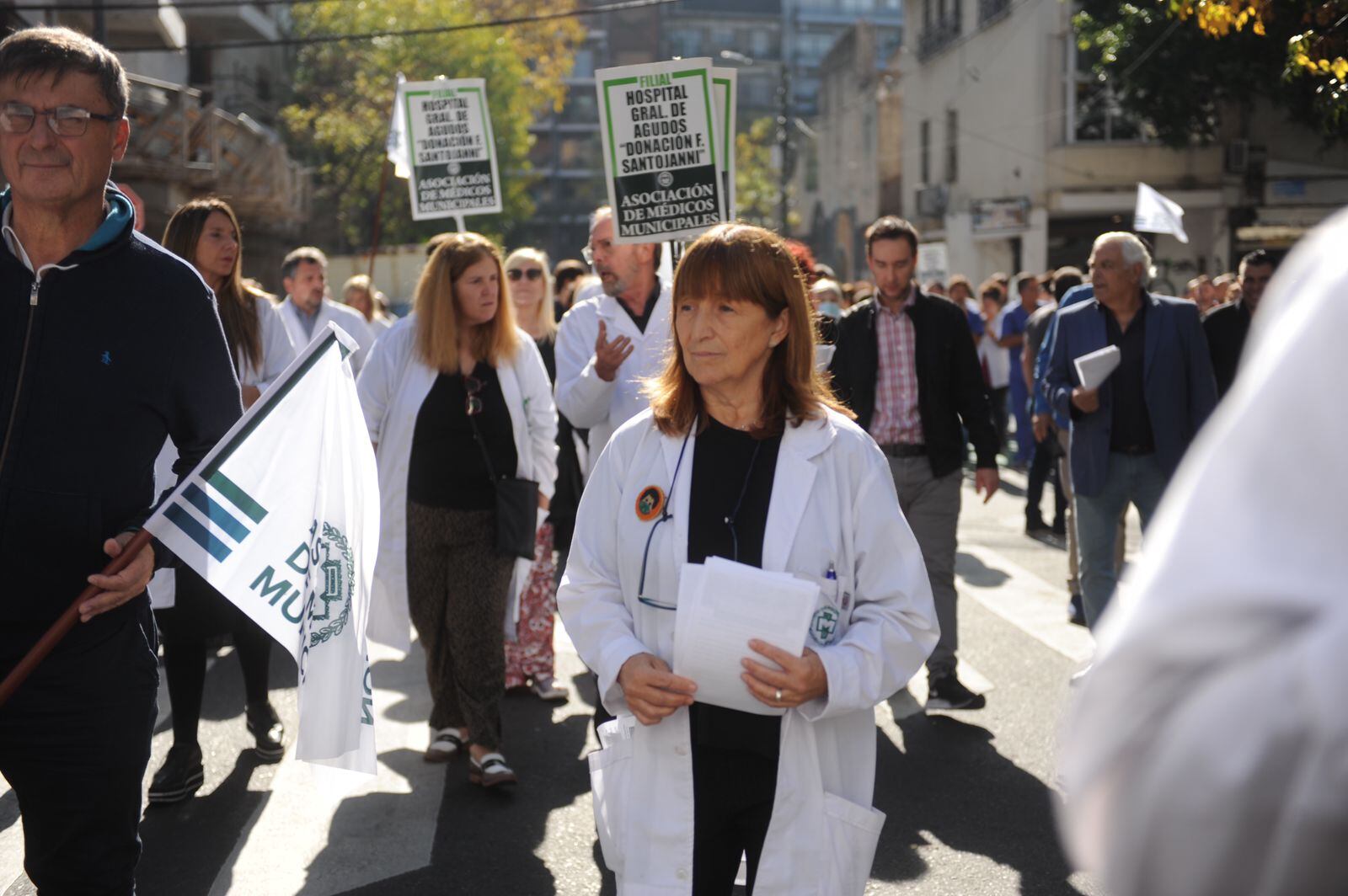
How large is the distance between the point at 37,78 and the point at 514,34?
121 ft

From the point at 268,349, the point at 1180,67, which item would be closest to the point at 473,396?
the point at 268,349

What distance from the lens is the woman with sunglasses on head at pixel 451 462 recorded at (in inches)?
240

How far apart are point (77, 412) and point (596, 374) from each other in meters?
3.20

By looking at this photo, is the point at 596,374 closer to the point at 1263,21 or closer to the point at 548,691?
the point at 548,691

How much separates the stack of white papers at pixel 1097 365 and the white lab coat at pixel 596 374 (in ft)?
6.77

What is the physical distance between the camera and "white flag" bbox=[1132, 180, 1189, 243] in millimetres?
11281

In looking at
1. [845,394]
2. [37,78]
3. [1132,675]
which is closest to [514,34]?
[845,394]

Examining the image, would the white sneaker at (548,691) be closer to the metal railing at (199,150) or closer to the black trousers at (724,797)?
the black trousers at (724,797)

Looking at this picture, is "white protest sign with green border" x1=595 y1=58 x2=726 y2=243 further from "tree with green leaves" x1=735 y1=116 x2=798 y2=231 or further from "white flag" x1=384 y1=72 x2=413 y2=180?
"tree with green leaves" x1=735 y1=116 x2=798 y2=231

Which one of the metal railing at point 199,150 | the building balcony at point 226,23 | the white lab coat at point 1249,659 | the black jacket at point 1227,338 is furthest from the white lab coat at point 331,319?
the building balcony at point 226,23

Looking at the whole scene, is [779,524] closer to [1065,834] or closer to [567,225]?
[1065,834]

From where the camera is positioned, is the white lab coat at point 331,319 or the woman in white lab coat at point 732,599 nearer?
the woman in white lab coat at point 732,599

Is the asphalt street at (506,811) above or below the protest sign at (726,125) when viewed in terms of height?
below

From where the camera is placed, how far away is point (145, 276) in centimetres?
321
